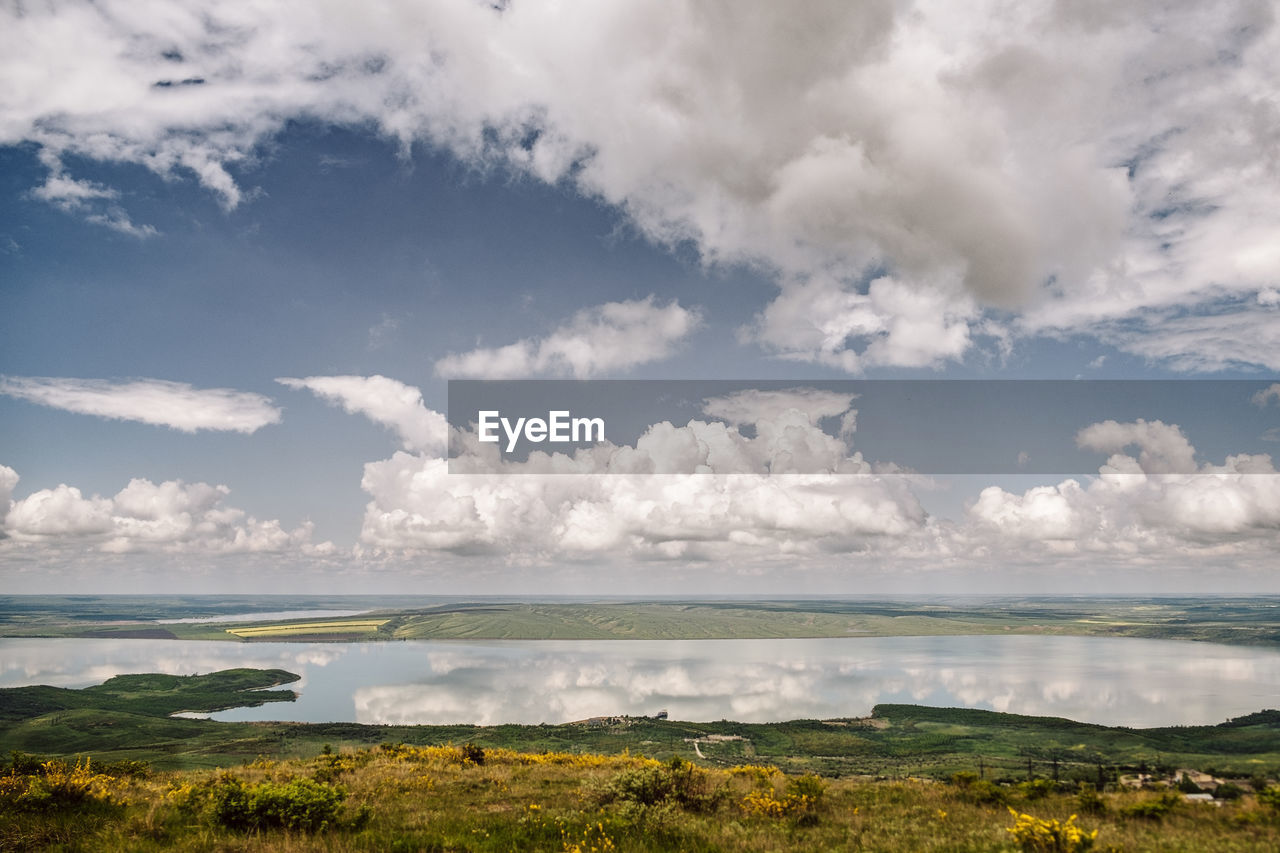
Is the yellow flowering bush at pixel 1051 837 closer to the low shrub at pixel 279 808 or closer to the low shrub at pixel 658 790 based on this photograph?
the low shrub at pixel 658 790

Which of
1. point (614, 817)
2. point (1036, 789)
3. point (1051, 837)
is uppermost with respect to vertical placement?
point (1051, 837)

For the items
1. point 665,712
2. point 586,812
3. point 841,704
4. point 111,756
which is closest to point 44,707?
point 111,756

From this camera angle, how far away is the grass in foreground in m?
12.8

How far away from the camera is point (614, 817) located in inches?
606

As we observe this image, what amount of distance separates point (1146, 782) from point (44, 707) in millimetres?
280494

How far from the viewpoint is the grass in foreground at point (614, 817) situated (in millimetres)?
12805

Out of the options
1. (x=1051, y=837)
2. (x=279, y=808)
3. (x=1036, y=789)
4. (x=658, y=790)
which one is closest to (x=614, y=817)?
(x=658, y=790)

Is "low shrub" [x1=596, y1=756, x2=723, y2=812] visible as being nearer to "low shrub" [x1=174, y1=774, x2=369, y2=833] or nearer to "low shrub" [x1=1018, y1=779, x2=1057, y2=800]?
"low shrub" [x1=174, y1=774, x2=369, y2=833]

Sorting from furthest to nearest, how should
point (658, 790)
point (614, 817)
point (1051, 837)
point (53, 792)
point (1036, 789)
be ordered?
point (1036, 789) < point (658, 790) < point (614, 817) < point (53, 792) < point (1051, 837)

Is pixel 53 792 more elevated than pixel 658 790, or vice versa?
pixel 53 792

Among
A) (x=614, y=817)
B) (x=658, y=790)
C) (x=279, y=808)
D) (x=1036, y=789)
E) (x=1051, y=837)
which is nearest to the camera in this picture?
(x=1051, y=837)

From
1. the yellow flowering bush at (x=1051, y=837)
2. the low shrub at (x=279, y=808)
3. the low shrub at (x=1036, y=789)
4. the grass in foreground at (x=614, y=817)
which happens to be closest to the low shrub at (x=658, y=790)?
the grass in foreground at (x=614, y=817)

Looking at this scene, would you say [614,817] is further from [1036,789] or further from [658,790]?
[1036,789]

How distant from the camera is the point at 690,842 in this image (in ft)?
44.7
